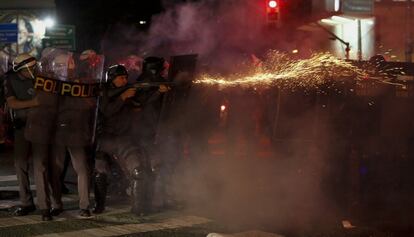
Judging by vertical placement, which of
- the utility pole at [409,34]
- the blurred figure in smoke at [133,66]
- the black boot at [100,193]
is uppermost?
the utility pole at [409,34]

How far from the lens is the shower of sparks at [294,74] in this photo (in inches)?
317

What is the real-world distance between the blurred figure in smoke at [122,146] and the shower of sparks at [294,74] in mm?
1298

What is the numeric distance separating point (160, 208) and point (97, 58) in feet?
6.65

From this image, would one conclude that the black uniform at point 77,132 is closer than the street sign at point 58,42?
Yes

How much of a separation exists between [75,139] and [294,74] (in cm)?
302

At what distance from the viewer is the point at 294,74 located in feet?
27.8

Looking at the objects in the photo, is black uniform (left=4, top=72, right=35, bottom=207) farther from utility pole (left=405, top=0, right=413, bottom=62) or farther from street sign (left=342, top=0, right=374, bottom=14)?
street sign (left=342, top=0, right=374, bottom=14)

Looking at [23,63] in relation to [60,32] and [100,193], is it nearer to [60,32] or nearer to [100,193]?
[100,193]

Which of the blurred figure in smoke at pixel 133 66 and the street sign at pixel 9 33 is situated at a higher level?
the street sign at pixel 9 33

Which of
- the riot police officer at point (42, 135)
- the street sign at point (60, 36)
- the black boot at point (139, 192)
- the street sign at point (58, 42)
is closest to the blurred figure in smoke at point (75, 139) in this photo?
the riot police officer at point (42, 135)

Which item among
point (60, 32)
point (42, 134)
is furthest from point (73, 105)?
point (60, 32)

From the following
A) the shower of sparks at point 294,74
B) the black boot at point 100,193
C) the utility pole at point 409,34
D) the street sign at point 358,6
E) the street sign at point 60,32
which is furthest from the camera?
the street sign at point 60,32

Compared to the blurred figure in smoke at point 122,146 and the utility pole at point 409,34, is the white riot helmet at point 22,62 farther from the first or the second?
the utility pole at point 409,34

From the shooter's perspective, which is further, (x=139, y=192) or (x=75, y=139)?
(x=139, y=192)
